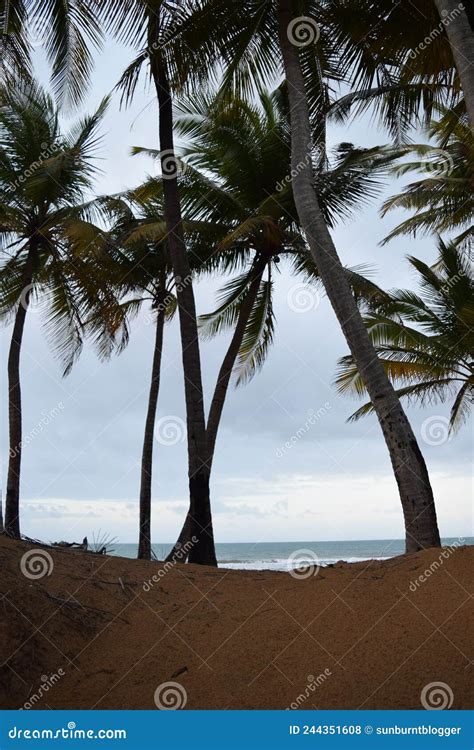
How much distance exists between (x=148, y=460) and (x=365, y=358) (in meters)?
8.71

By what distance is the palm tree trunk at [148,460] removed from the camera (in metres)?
15.2

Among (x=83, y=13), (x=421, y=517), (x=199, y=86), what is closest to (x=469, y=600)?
(x=421, y=517)

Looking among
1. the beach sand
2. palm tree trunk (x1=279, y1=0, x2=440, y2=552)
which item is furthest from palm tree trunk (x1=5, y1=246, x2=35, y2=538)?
palm tree trunk (x1=279, y1=0, x2=440, y2=552)

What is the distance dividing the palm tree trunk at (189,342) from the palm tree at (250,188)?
3539 millimetres

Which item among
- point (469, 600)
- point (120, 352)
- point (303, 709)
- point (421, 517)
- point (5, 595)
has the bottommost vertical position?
point (303, 709)

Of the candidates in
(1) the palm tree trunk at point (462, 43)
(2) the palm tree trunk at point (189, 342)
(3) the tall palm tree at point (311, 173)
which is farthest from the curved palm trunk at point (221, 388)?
(1) the palm tree trunk at point (462, 43)

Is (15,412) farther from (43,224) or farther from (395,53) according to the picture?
(395,53)

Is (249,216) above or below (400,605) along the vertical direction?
above

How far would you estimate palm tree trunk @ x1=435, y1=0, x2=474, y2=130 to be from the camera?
764 cm

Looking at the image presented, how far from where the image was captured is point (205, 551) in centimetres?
923

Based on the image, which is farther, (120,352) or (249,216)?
(120,352)

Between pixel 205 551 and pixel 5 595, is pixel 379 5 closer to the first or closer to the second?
pixel 205 551

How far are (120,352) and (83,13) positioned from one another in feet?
30.3

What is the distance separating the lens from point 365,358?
8.24 m
